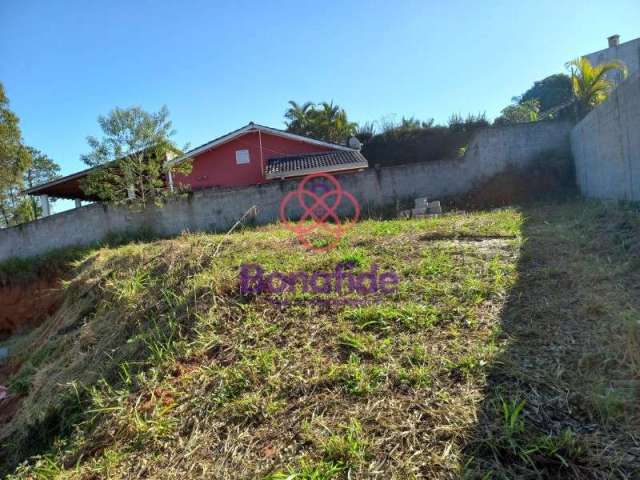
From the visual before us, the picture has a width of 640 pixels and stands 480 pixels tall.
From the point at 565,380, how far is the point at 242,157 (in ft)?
46.9

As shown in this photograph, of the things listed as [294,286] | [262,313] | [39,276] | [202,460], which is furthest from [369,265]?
[39,276]

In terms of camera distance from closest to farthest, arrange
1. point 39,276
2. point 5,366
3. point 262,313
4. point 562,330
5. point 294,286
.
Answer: point 562,330 → point 262,313 → point 294,286 → point 5,366 → point 39,276

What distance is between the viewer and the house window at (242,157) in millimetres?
14969

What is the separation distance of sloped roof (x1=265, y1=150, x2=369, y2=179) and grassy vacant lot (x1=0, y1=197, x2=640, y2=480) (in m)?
9.47

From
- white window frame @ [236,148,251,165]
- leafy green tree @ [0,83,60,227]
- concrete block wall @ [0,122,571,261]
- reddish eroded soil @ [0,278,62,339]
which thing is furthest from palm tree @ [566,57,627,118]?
leafy green tree @ [0,83,60,227]

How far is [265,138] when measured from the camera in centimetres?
1525

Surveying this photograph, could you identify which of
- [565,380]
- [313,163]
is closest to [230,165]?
[313,163]

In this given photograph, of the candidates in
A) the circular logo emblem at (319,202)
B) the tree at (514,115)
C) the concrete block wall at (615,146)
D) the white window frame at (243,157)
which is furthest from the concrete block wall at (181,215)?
the tree at (514,115)

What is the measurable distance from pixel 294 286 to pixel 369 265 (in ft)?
3.08

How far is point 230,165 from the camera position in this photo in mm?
14906

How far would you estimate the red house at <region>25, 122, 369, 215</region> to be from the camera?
14.2 m

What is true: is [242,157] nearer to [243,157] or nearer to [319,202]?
[243,157]

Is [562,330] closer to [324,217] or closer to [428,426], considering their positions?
[428,426]

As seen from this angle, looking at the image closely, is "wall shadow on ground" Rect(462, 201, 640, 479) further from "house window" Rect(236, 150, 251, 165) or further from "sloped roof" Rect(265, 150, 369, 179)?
"house window" Rect(236, 150, 251, 165)
